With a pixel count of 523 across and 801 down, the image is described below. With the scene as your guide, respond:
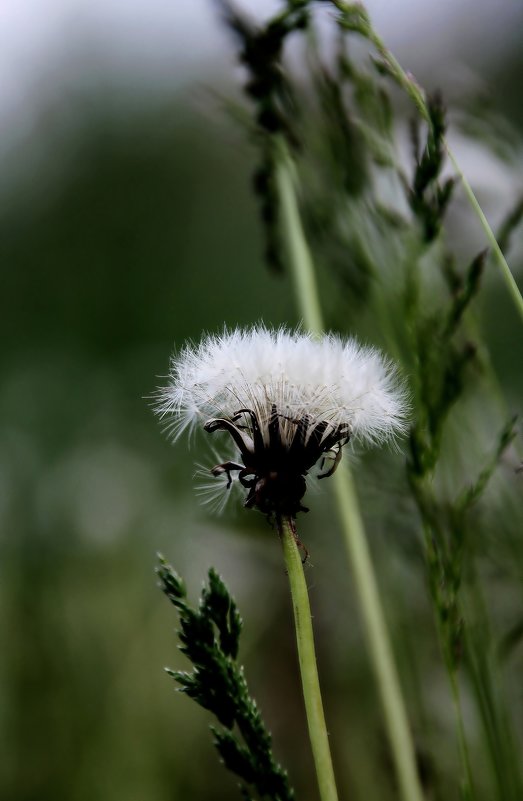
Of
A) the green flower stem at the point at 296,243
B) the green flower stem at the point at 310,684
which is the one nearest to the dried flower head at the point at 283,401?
the green flower stem at the point at 310,684

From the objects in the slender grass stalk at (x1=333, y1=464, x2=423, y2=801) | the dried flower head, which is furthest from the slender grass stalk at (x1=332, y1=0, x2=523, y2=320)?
the slender grass stalk at (x1=333, y1=464, x2=423, y2=801)

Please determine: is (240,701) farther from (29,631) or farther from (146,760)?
(29,631)

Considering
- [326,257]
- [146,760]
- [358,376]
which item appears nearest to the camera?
[358,376]

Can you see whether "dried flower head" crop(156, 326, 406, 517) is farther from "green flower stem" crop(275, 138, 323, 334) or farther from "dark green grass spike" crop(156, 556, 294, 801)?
"green flower stem" crop(275, 138, 323, 334)

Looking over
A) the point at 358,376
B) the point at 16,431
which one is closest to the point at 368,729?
the point at 358,376

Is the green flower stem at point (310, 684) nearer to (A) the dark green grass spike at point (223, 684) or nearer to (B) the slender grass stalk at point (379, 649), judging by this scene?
(A) the dark green grass spike at point (223, 684)

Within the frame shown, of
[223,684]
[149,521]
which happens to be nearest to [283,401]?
[223,684]
